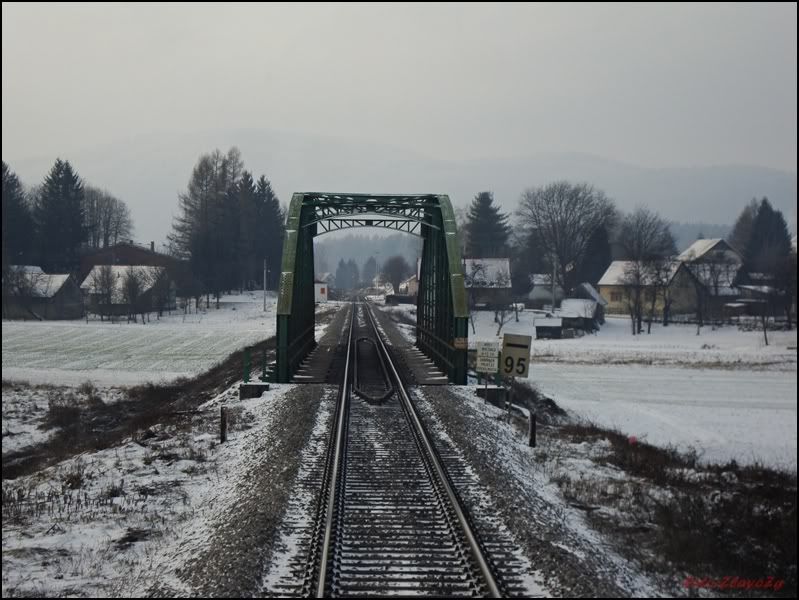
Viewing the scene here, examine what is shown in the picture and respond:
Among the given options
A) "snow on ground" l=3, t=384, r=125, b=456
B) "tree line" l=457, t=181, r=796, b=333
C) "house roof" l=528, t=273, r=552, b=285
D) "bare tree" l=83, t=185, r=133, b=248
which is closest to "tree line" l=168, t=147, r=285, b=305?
"bare tree" l=83, t=185, r=133, b=248

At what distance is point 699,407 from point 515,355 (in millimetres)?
10464

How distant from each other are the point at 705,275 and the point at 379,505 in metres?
52.4

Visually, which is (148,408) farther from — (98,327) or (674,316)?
(674,316)

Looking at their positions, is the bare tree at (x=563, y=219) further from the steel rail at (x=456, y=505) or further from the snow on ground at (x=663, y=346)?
the steel rail at (x=456, y=505)

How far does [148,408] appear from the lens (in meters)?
25.2

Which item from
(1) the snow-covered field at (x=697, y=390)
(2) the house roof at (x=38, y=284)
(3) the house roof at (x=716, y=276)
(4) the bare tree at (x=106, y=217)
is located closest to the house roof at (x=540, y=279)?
(3) the house roof at (x=716, y=276)

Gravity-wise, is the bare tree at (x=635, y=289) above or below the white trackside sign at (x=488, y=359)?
above

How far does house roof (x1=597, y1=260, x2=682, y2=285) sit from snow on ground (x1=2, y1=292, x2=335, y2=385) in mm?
32240

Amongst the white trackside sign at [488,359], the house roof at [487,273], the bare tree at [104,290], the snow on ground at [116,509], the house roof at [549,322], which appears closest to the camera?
the snow on ground at [116,509]

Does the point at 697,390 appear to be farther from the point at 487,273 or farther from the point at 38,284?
the point at 38,284

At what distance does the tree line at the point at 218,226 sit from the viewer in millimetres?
74562

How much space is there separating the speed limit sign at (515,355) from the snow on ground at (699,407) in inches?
211

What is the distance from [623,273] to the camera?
2768 inches

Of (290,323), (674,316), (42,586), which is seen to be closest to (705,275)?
(674,316)
